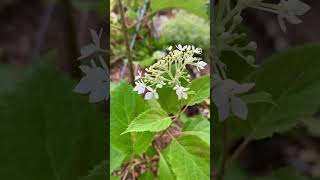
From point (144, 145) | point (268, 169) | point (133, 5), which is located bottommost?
point (268, 169)

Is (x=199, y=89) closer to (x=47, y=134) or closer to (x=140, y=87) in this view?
(x=140, y=87)

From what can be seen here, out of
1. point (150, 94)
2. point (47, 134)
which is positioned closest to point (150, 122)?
point (150, 94)

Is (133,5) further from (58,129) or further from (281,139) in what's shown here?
(281,139)

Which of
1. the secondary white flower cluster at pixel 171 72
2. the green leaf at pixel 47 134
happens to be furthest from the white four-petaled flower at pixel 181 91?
the green leaf at pixel 47 134

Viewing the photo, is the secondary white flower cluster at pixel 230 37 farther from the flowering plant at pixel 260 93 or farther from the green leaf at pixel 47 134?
the green leaf at pixel 47 134

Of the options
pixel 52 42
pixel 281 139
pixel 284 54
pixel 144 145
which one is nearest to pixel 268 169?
pixel 281 139

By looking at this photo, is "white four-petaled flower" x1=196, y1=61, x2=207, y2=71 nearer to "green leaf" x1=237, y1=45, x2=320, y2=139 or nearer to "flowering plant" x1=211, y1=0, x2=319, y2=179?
"flowering plant" x1=211, y1=0, x2=319, y2=179

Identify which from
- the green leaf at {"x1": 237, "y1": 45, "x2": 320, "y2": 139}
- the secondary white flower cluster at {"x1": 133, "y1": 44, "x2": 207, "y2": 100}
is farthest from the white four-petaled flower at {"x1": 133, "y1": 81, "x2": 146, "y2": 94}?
the green leaf at {"x1": 237, "y1": 45, "x2": 320, "y2": 139}
